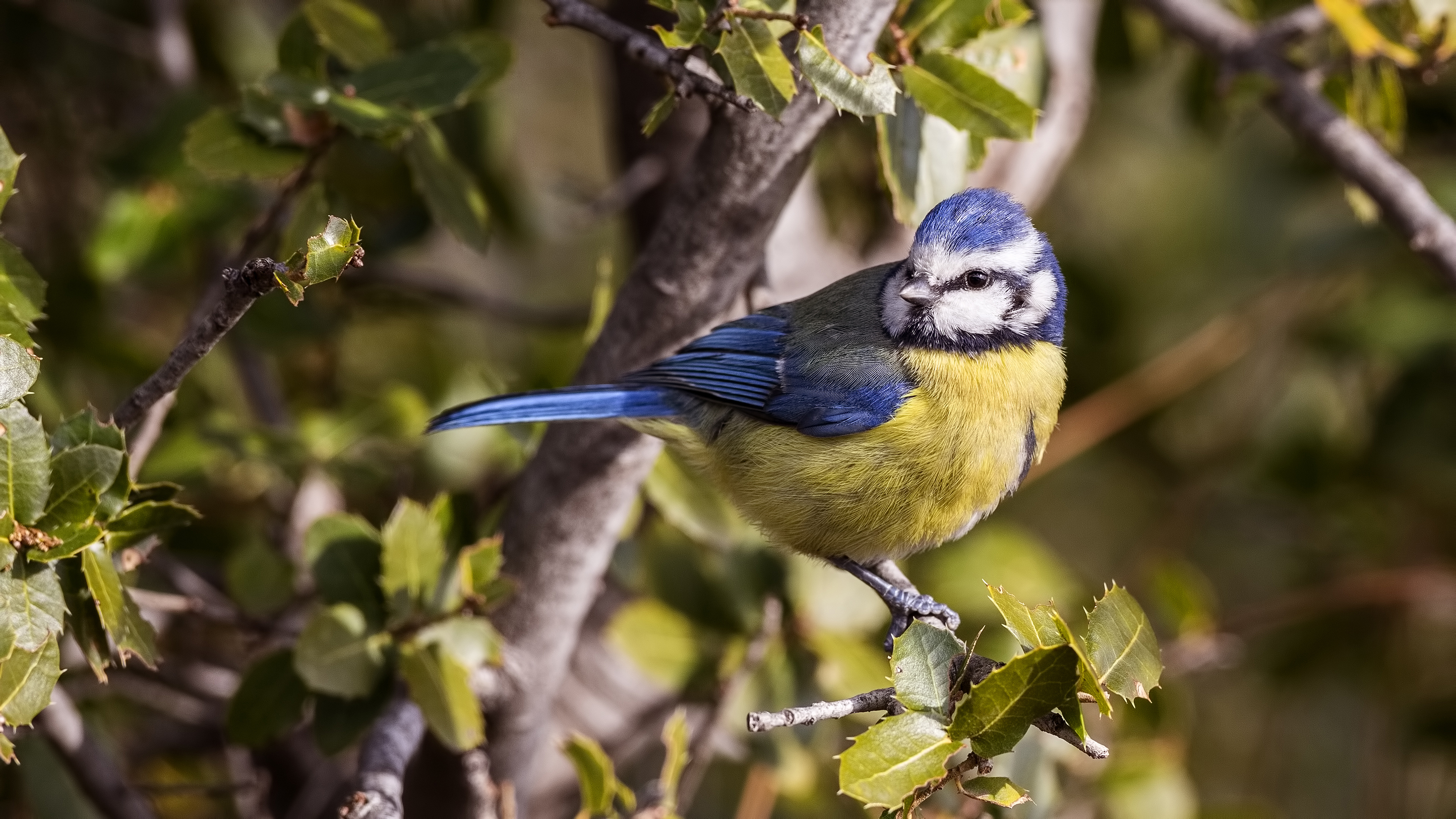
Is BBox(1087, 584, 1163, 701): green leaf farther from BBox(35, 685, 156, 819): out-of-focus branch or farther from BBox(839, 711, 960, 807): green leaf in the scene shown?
BBox(35, 685, 156, 819): out-of-focus branch

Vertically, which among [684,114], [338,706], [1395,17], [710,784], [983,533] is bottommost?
[710,784]

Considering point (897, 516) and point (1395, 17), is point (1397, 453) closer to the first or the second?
point (1395, 17)

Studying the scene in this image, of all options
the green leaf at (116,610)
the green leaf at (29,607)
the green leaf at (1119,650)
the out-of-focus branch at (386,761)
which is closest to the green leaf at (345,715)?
the out-of-focus branch at (386,761)

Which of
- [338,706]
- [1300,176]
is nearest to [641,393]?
[338,706]

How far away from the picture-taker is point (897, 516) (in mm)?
2191

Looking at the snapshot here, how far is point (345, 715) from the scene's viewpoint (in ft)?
7.28

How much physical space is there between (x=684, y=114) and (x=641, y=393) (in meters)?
1.03

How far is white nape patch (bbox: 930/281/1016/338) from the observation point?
7.65 feet

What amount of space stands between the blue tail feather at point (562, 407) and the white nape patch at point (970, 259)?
54 centimetres

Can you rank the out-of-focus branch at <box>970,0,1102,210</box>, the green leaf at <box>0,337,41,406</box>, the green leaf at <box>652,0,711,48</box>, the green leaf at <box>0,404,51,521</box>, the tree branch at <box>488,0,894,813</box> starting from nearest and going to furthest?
the green leaf at <box>0,337,41,406</box> < the green leaf at <box>0,404,51,521</box> < the green leaf at <box>652,0,711,48</box> < the tree branch at <box>488,0,894,813</box> < the out-of-focus branch at <box>970,0,1102,210</box>

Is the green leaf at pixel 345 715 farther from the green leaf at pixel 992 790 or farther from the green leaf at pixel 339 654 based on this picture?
the green leaf at pixel 992 790

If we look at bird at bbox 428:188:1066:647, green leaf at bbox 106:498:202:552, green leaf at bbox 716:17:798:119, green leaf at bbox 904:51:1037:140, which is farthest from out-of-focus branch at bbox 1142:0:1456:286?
green leaf at bbox 106:498:202:552

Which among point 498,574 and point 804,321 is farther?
point 804,321

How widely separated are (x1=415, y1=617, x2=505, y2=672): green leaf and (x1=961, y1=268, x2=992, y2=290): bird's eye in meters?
1.09
